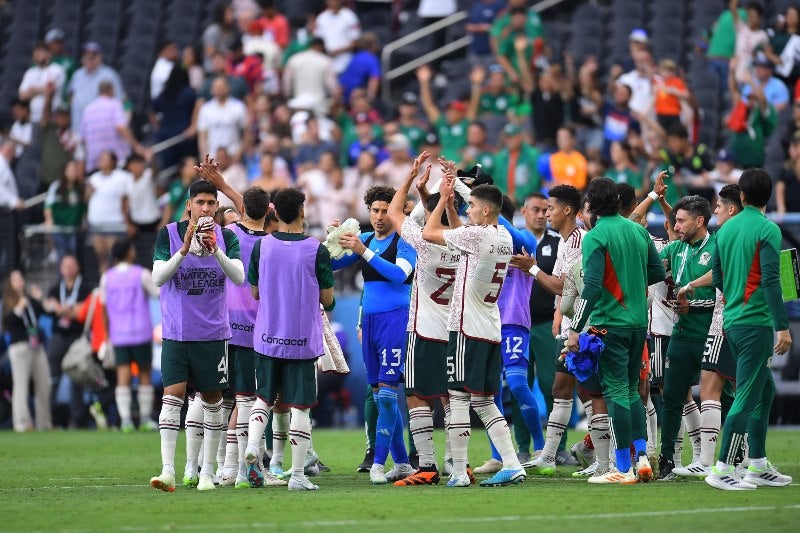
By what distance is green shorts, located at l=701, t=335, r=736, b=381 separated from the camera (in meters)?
12.0

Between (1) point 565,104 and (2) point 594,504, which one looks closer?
(2) point 594,504

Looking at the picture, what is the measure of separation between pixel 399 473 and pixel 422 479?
791 mm

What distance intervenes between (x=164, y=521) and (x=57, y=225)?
1433cm

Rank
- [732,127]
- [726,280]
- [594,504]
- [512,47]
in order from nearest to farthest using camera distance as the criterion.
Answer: [594,504]
[726,280]
[732,127]
[512,47]

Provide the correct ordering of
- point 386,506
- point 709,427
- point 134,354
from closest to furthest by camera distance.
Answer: point 386,506, point 709,427, point 134,354

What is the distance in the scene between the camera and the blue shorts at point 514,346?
45.6ft

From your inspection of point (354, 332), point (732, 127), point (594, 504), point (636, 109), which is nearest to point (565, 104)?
point (636, 109)

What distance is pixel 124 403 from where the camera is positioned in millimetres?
20578

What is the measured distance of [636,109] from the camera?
71.9ft

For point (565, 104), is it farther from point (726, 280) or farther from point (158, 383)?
point (726, 280)

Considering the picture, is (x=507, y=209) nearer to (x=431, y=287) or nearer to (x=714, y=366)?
(x=431, y=287)

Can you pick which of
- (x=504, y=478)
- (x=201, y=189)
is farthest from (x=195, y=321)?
(x=504, y=478)

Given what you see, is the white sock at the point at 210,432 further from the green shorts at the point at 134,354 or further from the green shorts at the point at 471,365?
the green shorts at the point at 134,354

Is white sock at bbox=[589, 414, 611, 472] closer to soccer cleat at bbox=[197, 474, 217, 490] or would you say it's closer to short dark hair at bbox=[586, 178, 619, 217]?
short dark hair at bbox=[586, 178, 619, 217]
